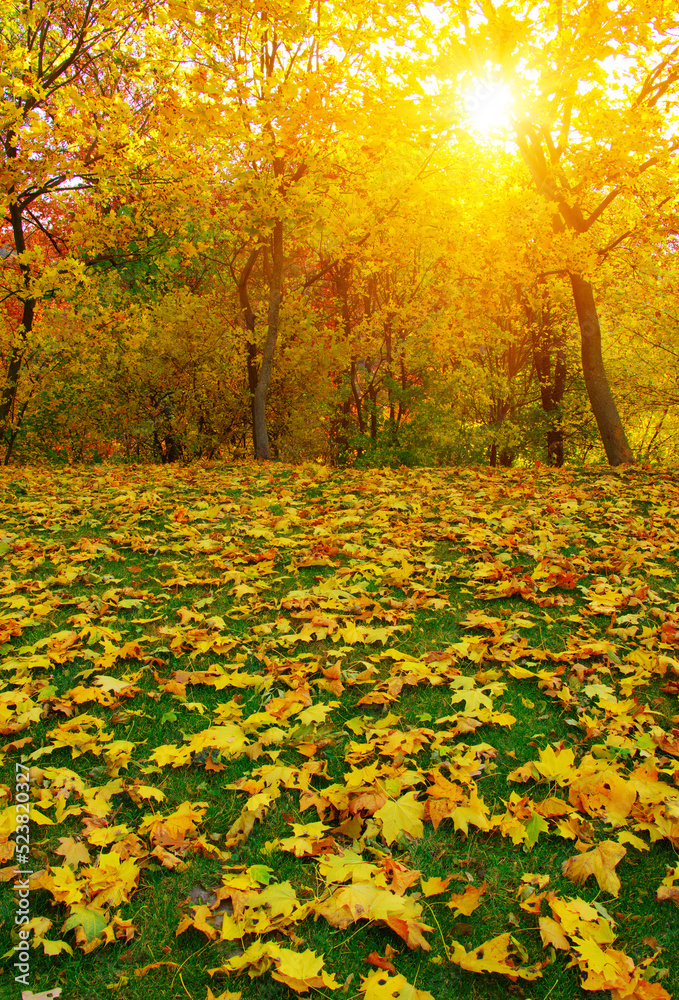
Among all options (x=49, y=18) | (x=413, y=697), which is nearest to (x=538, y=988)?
(x=413, y=697)

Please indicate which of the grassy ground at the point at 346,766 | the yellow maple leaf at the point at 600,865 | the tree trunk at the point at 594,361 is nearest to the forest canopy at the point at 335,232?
the tree trunk at the point at 594,361

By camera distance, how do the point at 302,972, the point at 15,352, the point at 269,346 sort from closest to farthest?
the point at 302,972, the point at 15,352, the point at 269,346

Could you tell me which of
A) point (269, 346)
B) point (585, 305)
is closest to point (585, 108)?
point (585, 305)

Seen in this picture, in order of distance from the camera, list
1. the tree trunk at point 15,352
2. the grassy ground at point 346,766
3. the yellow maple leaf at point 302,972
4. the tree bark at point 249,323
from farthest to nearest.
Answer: the tree bark at point 249,323 → the tree trunk at point 15,352 → the grassy ground at point 346,766 → the yellow maple leaf at point 302,972

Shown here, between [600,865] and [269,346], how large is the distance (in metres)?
11.3

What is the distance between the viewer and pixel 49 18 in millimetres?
11266

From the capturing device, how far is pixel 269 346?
12.3 metres

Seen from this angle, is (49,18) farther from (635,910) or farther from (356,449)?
(635,910)

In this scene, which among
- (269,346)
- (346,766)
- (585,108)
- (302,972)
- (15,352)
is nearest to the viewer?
(302,972)

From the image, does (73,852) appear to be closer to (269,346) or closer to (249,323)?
(269,346)

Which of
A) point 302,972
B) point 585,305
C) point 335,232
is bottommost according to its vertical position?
point 302,972

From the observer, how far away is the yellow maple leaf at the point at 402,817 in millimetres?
2256

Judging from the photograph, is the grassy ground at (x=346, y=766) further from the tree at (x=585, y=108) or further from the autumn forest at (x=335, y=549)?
the tree at (x=585, y=108)

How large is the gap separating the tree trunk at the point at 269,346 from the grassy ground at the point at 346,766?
26.0ft
